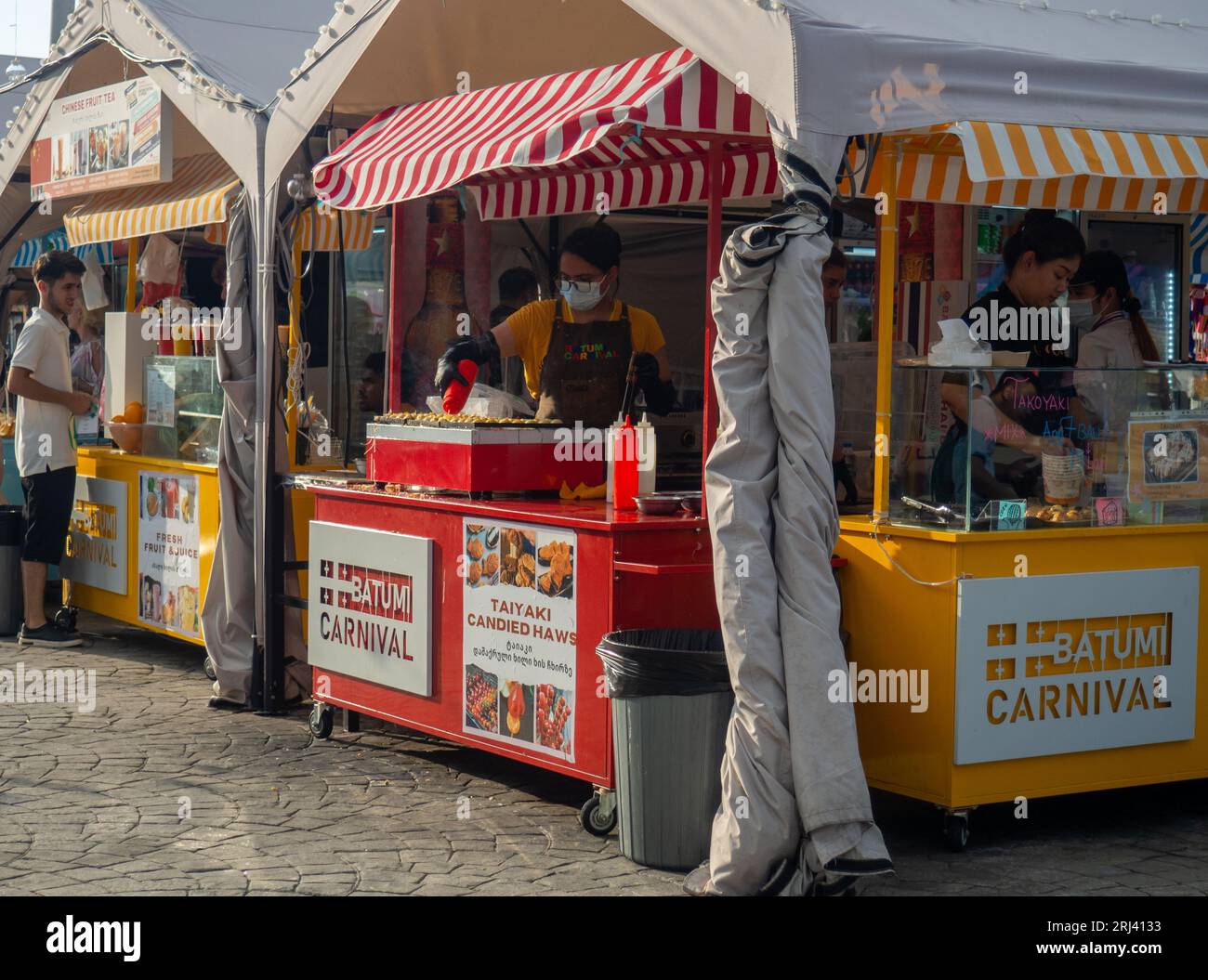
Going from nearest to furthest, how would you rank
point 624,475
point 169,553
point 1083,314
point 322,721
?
point 624,475 → point 1083,314 → point 322,721 → point 169,553

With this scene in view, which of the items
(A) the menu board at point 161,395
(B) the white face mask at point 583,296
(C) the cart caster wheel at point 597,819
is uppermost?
(B) the white face mask at point 583,296

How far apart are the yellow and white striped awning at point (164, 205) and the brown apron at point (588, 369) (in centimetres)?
210

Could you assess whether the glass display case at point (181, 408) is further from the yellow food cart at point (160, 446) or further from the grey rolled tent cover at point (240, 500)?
the grey rolled tent cover at point (240, 500)

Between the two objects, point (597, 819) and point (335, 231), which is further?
point (335, 231)

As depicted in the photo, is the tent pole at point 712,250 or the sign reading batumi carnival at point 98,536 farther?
the sign reading batumi carnival at point 98,536

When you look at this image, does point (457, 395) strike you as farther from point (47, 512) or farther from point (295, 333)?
point (47, 512)

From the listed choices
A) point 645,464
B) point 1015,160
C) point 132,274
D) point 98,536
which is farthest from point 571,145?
point 132,274

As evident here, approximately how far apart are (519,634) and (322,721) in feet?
5.63

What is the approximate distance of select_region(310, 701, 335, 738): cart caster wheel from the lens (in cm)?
772

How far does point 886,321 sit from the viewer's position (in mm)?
5895

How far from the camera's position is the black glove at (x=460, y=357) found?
771 centimetres

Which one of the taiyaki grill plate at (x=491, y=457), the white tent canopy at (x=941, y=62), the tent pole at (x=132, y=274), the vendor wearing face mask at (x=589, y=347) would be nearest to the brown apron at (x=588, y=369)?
the vendor wearing face mask at (x=589, y=347)

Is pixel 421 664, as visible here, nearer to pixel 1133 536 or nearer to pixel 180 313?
pixel 1133 536

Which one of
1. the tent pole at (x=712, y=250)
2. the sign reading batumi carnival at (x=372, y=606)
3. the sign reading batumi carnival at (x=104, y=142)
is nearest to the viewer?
the tent pole at (x=712, y=250)
